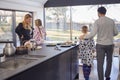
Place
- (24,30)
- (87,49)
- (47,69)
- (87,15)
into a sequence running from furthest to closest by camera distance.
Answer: (87,15) < (24,30) < (87,49) < (47,69)

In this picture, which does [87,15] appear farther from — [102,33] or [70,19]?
[102,33]

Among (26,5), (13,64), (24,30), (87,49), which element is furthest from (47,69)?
(26,5)

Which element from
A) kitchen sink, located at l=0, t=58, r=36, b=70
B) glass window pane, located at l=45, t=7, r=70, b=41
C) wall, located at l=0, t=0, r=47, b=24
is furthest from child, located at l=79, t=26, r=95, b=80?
glass window pane, located at l=45, t=7, r=70, b=41

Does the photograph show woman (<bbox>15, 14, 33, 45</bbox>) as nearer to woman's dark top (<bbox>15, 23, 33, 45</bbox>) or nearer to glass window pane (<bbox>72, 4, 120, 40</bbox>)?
woman's dark top (<bbox>15, 23, 33, 45</bbox>)

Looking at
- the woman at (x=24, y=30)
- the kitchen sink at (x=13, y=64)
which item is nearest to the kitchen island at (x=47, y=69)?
the kitchen sink at (x=13, y=64)

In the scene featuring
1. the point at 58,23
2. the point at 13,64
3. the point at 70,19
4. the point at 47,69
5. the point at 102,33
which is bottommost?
the point at 47,69

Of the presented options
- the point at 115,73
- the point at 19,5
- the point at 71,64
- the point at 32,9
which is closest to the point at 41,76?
the point at 71,64

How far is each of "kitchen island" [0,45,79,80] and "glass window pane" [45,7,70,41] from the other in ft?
11.4

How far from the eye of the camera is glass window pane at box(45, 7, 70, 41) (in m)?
7.57

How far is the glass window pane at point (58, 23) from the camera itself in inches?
298

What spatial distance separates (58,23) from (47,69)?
5.29m

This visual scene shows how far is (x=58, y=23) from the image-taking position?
7.79 metres

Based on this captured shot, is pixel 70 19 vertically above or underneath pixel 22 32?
above

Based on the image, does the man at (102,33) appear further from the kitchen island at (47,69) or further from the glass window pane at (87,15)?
the glass window pane at (87,15)
